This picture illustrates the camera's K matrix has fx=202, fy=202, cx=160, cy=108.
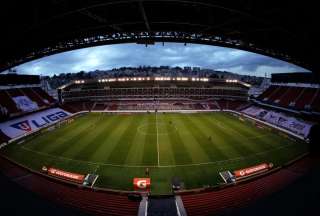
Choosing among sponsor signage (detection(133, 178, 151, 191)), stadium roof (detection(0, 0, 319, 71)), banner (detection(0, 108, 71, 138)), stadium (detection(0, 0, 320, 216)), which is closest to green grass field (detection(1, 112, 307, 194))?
stadium (detection(0, 0, 320, 216))

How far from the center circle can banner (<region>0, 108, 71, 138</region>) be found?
21.7 metres

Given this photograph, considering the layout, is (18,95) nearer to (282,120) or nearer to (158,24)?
(158,24)

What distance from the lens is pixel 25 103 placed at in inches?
1857

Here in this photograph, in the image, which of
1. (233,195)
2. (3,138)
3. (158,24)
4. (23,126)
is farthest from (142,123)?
(233,195)

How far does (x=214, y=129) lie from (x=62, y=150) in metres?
27.2

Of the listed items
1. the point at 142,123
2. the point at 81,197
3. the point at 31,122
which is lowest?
the point at 142,123

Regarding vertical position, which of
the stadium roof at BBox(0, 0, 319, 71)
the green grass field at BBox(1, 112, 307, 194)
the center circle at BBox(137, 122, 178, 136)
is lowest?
the center circle at BBox(137, 122, 178, 136)

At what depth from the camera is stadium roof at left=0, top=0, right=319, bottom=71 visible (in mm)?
12461

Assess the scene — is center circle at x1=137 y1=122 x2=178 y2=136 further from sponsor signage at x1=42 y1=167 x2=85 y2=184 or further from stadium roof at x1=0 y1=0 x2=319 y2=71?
stadium roof at x1=0 y1=0 x2=319 y2=71

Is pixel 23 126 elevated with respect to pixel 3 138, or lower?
elevated

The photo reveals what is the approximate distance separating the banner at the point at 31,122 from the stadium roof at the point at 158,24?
17.9 meters

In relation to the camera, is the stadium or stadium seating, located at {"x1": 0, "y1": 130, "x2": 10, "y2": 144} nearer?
the stadium

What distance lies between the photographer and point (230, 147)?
29.3 meters

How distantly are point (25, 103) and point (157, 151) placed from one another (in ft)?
122
